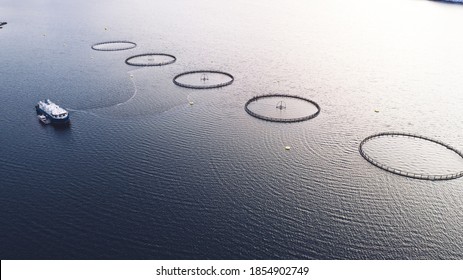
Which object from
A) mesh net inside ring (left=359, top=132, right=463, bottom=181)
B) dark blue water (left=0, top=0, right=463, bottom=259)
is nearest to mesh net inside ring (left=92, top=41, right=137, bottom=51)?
dark blue water (left=0, top=0, right=463, bottom=259)

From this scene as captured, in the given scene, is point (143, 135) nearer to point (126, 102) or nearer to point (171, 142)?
point (171, 142)

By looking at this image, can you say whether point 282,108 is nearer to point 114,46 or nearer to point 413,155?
point 413,155

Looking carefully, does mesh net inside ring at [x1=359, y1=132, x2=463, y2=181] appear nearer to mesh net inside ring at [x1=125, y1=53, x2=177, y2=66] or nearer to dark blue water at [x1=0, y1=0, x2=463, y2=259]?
dark blue water at [x1=0, y1=0, x2=463, y2=259]

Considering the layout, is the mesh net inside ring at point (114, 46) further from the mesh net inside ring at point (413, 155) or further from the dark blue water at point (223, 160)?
the mesh net inside ring at point (413, 155)

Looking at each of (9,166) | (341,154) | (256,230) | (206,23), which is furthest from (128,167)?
(206,23)

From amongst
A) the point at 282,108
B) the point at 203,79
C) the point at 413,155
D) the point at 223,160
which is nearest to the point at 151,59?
the point at 203,79

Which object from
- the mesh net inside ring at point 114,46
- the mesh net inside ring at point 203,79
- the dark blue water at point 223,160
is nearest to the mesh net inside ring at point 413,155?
the dark blue water at point 223,160
